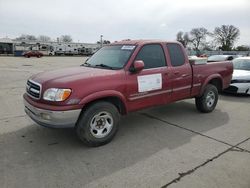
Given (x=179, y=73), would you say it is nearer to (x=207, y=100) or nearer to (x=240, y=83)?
(x=207, y=100)

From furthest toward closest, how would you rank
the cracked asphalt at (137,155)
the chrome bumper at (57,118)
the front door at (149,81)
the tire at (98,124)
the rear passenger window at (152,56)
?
the rear passenger window at (152,56) → the front door at (149,81) → the tire at (98,124) → the chrome bumper at (57,118) → the cracked asphalt at (137,155)

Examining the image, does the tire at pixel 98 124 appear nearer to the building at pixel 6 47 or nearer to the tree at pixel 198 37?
the building at pixel 6 47

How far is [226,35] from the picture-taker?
251ft

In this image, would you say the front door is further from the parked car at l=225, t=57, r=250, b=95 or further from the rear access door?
the parked car at l=225, t=57, r=250, b=95

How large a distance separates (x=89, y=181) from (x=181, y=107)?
4.50 meters

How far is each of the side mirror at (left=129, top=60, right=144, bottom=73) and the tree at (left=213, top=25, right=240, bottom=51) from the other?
77.1 metres

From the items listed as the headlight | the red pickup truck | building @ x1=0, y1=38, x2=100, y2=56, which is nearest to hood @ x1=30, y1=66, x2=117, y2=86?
the red pickup truck

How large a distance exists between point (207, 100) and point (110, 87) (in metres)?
3.36

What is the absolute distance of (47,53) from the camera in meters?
63.6

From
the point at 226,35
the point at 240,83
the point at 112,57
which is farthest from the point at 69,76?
the point at 226,35

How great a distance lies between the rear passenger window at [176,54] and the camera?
5.44 metres

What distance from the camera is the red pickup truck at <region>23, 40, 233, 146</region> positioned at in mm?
3854

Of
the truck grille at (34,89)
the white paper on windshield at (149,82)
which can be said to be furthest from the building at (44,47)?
the truck grille at (34,89)

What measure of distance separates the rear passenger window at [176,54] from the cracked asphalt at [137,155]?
142 centimetres
